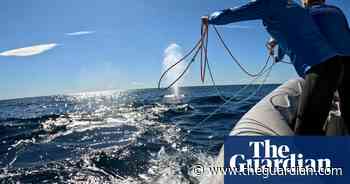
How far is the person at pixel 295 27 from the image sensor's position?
2789 mm

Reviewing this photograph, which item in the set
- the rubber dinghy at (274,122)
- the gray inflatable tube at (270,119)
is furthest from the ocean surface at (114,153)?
the rubber dinghy at (274,122)

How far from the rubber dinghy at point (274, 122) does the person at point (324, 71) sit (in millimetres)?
566

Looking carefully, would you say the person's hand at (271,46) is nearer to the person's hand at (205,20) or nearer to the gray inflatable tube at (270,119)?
the gray inflatable tube at (270,119)

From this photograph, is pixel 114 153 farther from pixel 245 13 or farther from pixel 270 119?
pixel 245 13

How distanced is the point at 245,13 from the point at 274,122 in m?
1.73

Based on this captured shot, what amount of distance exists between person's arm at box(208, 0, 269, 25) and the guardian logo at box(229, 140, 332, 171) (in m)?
1.28

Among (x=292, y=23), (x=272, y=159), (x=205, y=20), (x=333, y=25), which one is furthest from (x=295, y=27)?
(x=272, y=159)

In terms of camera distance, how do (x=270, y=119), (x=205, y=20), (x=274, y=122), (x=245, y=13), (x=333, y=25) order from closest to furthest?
(x=245, y=13) → (x=333, y=25) → (x=205, y=20) → (x=274, y=122) → (x=270, y=119)

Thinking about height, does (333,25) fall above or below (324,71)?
above

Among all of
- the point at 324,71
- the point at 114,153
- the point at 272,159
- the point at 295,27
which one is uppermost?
the point at 295,27

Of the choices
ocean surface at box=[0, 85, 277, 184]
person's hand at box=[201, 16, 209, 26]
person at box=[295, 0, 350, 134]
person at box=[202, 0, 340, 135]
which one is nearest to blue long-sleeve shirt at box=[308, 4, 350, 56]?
person at box=[295, 0, 350, 134]

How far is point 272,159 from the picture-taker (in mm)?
3031

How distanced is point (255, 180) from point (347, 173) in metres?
0.95

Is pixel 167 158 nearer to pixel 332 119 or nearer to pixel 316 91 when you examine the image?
pixel 332 119
